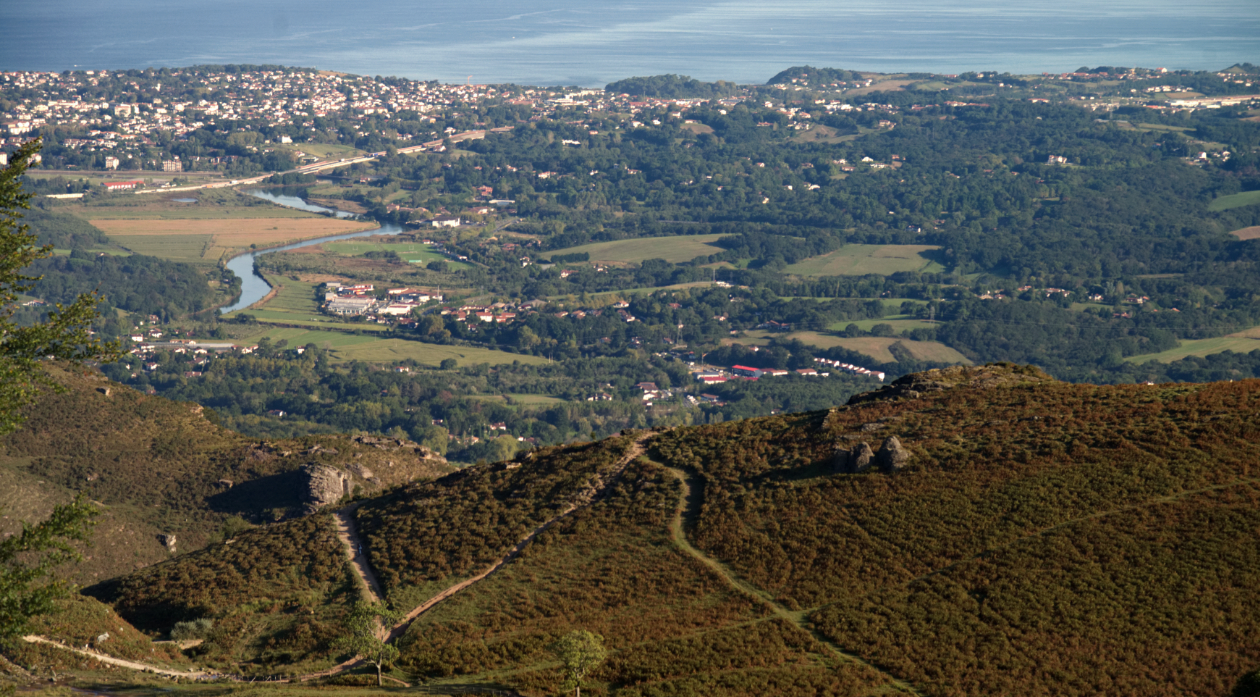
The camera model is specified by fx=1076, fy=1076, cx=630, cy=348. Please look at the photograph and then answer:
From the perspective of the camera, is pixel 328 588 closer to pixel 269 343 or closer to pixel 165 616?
pixel 165 616

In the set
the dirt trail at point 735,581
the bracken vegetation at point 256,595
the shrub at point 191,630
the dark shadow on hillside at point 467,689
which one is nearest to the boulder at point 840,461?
the dirt trail at point 735,581

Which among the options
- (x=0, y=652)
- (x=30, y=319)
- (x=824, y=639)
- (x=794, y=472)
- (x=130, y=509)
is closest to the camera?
(x=0, y=652)

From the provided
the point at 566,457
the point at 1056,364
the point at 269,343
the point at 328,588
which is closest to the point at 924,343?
the point at 1056,364

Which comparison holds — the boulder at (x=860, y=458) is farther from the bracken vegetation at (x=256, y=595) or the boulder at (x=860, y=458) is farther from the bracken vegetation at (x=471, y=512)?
the bracken vegetation at (x=256, y=595)

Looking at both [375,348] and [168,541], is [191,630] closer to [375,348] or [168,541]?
[168,541]

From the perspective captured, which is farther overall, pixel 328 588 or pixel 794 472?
pixel 794 472

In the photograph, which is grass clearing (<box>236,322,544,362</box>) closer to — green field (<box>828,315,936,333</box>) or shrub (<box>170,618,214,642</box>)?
green field (<box>828,315,936,333</box>)

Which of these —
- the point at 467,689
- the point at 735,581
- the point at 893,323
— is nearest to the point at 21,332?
the point at 467,689
